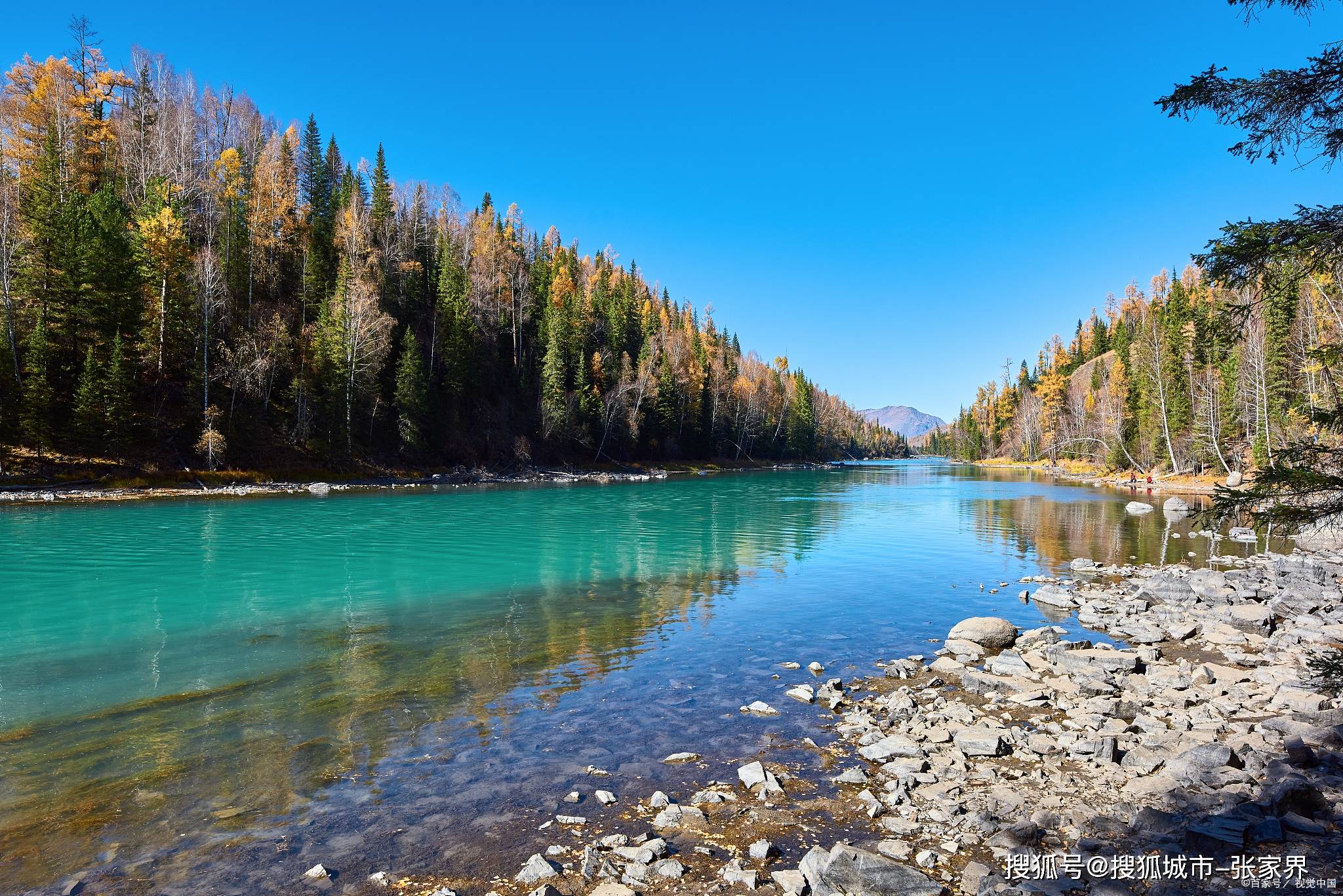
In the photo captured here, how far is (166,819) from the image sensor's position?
704 centimetres

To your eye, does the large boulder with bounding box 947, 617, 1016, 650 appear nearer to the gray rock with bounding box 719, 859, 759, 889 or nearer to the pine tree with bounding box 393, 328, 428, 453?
the gray rock with bounding box 719, 859, 759, 889

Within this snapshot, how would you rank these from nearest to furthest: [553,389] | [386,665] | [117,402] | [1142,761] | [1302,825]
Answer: [1302,825] → [1142,761] → [386,665] → [117,402] → [553,389]

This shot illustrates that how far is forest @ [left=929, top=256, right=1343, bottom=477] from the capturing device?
7410 millimetres

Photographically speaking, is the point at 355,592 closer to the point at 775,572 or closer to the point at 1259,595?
the point at 775,572

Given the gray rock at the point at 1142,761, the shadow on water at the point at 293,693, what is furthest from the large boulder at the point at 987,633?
the shadow on water at the point at 293,693

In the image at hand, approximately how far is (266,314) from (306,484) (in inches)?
868

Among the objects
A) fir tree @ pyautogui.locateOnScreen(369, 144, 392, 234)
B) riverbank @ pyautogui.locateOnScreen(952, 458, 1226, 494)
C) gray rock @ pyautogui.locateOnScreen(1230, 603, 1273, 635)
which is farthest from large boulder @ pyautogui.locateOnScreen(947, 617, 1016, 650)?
fir tree @ pyautogui.locateOnScreen(369, 144, 392, 234)

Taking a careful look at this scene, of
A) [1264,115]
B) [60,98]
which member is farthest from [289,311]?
[1264,115]

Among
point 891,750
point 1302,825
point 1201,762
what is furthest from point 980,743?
point 1302,825

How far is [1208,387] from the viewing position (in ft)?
216

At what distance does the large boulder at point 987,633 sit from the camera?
537 inches

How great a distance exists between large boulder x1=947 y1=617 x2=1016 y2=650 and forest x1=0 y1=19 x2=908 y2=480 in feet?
177

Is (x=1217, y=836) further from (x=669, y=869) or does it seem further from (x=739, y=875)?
(x=669, y=869)

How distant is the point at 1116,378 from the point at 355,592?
389ft
